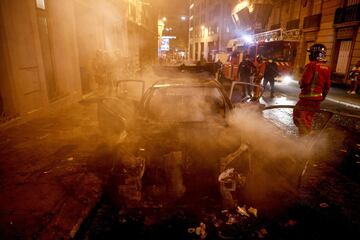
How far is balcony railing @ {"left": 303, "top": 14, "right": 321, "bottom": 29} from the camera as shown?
830 inches

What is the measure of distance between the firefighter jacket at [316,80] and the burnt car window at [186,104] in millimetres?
1756

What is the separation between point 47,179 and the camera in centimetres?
405

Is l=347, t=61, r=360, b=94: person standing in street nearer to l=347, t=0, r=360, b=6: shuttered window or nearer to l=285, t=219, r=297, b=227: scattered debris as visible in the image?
l=347, t=0, r=360, b=6: shuttered window

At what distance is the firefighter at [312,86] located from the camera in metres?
4.74

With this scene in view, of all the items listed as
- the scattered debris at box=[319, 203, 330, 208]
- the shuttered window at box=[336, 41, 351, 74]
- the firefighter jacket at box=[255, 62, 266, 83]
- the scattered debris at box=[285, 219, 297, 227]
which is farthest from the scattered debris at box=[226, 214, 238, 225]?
the shuttered window at box=[336, 41, 351, 74]

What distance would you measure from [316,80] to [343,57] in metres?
17.0

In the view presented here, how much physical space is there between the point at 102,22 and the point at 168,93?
11001 mm

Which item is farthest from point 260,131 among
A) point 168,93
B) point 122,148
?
point 122,148

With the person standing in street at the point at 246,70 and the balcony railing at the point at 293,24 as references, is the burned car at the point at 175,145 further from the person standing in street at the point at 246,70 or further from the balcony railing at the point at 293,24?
the balcony railing at the point at 293,24

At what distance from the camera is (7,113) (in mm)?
6617

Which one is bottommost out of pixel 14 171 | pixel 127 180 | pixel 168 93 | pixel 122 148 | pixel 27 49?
pixel 14 171

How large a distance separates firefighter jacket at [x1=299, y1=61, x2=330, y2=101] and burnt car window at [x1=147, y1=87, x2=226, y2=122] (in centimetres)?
176

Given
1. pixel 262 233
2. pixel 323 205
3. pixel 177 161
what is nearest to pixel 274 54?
pixel 323 205

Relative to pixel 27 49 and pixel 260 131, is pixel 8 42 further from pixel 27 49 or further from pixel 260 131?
pixel 260 131
